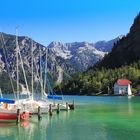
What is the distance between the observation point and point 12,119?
7175 cm

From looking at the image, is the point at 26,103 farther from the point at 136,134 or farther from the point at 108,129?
the point at 136,134

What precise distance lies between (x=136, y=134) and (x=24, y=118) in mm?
24381

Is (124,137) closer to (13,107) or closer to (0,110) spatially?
(0,110)

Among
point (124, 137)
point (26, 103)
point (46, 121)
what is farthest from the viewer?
point (26, 103)

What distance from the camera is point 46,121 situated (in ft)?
251

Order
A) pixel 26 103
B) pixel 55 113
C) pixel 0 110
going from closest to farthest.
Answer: pixel 0 110
pixel 26 103
pixel 55 113

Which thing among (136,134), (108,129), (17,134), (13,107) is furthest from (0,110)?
(136,134)

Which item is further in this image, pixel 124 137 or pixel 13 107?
pixel 13 107

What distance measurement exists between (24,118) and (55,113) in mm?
21728

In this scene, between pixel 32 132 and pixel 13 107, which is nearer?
pixel 32 132

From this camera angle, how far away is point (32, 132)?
6088 cm

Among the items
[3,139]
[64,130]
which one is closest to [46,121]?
[64,130]

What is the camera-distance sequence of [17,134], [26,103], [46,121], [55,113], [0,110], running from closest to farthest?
A: [17,134] < [0,110] < [46,121] < [26,103] < [55,113]

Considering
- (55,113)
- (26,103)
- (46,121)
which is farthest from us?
(55,113)
